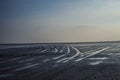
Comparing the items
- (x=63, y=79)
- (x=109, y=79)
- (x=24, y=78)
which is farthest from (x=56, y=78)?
(x=109, y=79)

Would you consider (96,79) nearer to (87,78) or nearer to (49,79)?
(87,78)

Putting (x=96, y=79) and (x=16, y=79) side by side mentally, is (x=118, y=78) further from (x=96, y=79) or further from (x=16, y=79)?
(x=16, y=79)

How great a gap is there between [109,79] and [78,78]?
1119 mm

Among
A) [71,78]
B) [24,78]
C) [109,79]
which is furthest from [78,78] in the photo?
[24,78]

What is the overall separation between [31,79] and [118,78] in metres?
3.16

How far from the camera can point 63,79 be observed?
11430 mm

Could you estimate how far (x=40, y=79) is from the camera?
36.7ft

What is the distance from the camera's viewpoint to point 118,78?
11.8 m

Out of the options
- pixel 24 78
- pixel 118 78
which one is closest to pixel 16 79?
pixel 24 78

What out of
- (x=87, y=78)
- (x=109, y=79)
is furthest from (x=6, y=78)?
(x=109, y=79)

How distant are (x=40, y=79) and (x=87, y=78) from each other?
1.79 m

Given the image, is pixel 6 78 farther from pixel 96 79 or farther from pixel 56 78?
pixel 96 79

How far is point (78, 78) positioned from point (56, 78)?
836 millimetres

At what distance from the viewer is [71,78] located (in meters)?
11.8
